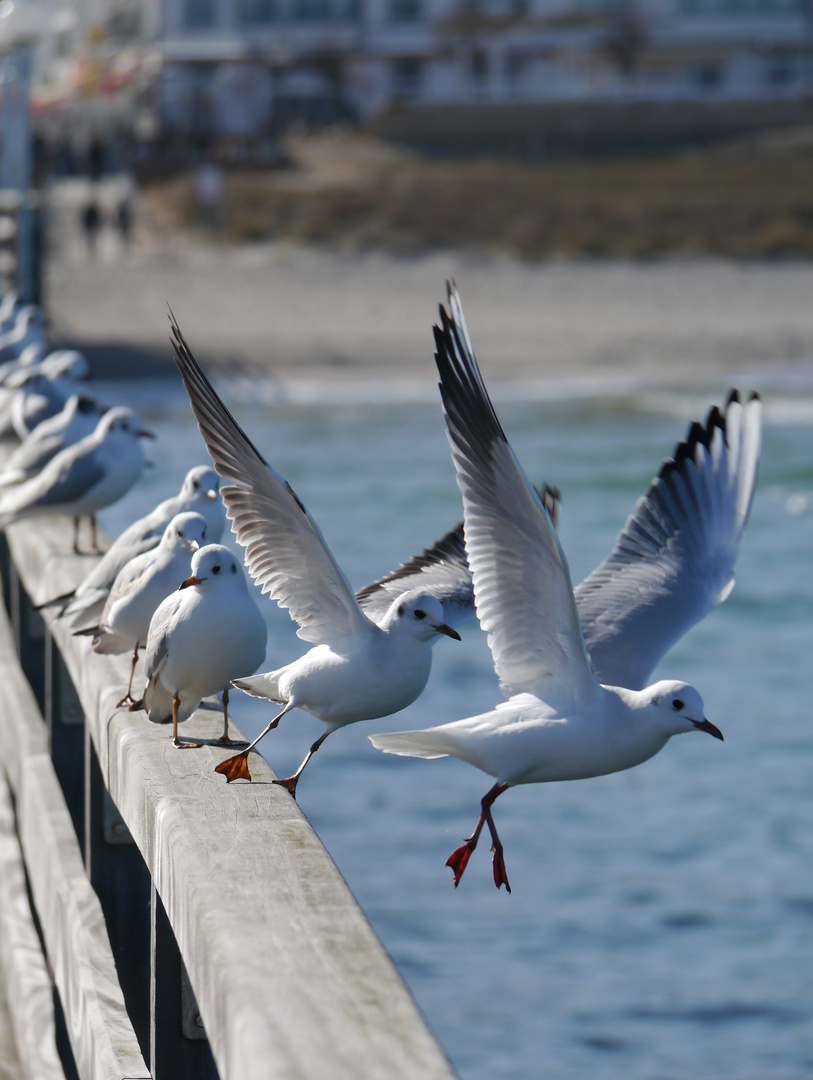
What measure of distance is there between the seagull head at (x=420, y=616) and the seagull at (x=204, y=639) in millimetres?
227

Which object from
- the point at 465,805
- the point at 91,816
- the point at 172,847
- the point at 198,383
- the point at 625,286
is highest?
the point at 198,383

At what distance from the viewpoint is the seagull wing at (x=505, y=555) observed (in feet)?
9.14

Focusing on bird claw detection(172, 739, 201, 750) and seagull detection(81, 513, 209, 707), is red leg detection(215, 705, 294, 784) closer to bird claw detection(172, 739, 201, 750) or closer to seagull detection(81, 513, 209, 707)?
bird claw detection(172, 739, 201, 750)

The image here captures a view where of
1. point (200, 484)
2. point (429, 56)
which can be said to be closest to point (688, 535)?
point (200, 484)

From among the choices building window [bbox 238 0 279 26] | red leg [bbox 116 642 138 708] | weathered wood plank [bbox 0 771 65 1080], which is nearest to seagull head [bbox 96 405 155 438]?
weathered wood plank [bbox 0 771 65 1080]

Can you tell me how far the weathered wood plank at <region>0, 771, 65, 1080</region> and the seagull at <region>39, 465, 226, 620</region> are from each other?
88 cm

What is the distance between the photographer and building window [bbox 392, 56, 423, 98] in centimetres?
6128

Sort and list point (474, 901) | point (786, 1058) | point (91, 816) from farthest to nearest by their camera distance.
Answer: point (474, 901) → point (786, 1058) → point (91, 816)

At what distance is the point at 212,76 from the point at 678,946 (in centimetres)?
5685

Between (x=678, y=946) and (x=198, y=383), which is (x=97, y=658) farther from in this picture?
(x=678, y=946)

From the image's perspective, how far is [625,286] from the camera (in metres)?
33.8

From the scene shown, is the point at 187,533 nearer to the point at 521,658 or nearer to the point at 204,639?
the point at 204,639

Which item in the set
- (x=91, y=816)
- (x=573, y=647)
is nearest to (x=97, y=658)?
(x=91, y=816)

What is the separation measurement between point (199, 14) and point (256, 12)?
2.03m
